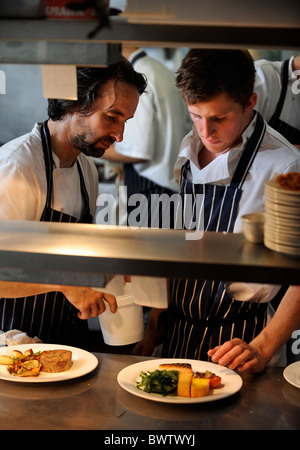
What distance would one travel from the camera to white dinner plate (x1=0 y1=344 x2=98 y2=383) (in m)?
2.08

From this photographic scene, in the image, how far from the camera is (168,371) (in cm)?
210

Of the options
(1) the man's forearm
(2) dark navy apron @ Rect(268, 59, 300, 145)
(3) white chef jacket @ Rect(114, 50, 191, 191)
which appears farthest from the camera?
(3) white chef jacket @ Rect(114, 50, 191, 191)

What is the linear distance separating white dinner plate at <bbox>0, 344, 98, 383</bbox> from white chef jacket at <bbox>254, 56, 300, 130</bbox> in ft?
6.06

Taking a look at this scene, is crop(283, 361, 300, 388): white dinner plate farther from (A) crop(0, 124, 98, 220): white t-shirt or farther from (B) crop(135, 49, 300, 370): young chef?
(A) crop(0, 124, 98, 220): white t-shirt

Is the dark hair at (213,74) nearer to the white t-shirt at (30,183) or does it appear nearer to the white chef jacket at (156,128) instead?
the white t-shirt at (30,183)

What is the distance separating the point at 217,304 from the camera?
243cm

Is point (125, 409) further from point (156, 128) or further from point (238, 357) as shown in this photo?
point (156, 128)

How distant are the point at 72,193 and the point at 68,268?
3.43 feet

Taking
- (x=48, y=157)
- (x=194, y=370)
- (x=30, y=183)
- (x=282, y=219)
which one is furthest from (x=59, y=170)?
(x=282, y=219)

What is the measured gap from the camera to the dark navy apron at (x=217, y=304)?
2.42 metres

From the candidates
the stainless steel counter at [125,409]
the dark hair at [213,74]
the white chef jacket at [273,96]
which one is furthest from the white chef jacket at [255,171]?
the white chef jacket at [273,96]

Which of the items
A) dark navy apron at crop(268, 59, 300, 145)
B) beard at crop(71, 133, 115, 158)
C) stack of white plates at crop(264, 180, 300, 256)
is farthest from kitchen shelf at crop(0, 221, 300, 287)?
dark navy apron at crop(268, 59, 300, 145)

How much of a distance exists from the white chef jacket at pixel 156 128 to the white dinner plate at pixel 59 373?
287 cm
